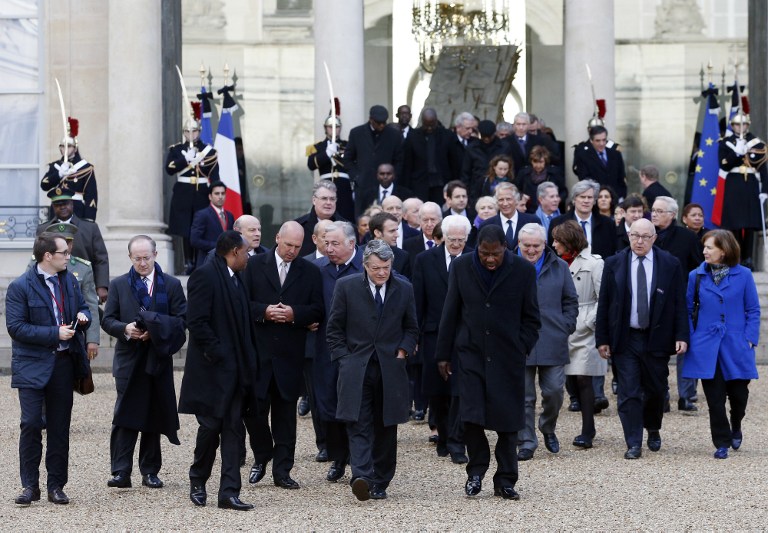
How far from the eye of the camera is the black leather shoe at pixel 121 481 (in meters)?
10.2

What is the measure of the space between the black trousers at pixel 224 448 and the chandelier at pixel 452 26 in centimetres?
1651

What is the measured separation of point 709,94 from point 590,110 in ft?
7.79

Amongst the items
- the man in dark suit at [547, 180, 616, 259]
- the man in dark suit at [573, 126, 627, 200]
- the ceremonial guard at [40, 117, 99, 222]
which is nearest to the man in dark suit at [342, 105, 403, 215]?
the man in dark suit at [573, 126, 627, 200]

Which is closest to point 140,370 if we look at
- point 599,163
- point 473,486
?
point 473,486

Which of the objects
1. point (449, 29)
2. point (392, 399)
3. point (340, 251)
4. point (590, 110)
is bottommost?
point (392, 399)

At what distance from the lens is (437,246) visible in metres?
11.9

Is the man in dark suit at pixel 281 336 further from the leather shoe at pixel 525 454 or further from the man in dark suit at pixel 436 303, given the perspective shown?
the leather shoe at pixel 525 454

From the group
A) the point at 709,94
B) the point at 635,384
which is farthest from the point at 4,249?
the point at 635,384

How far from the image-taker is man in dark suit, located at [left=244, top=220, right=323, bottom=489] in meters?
10.3

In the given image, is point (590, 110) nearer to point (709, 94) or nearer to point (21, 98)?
point (709, 94)

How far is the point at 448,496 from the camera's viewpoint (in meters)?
9.79

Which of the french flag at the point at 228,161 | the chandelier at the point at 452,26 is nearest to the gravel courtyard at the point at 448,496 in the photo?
the french flag at the point at 228,161

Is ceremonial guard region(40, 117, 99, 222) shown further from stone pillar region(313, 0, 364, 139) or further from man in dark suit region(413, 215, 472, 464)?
man in dark suit region(413, 215, 472, 464)

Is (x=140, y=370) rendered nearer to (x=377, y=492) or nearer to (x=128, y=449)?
(x=128, y=449)
